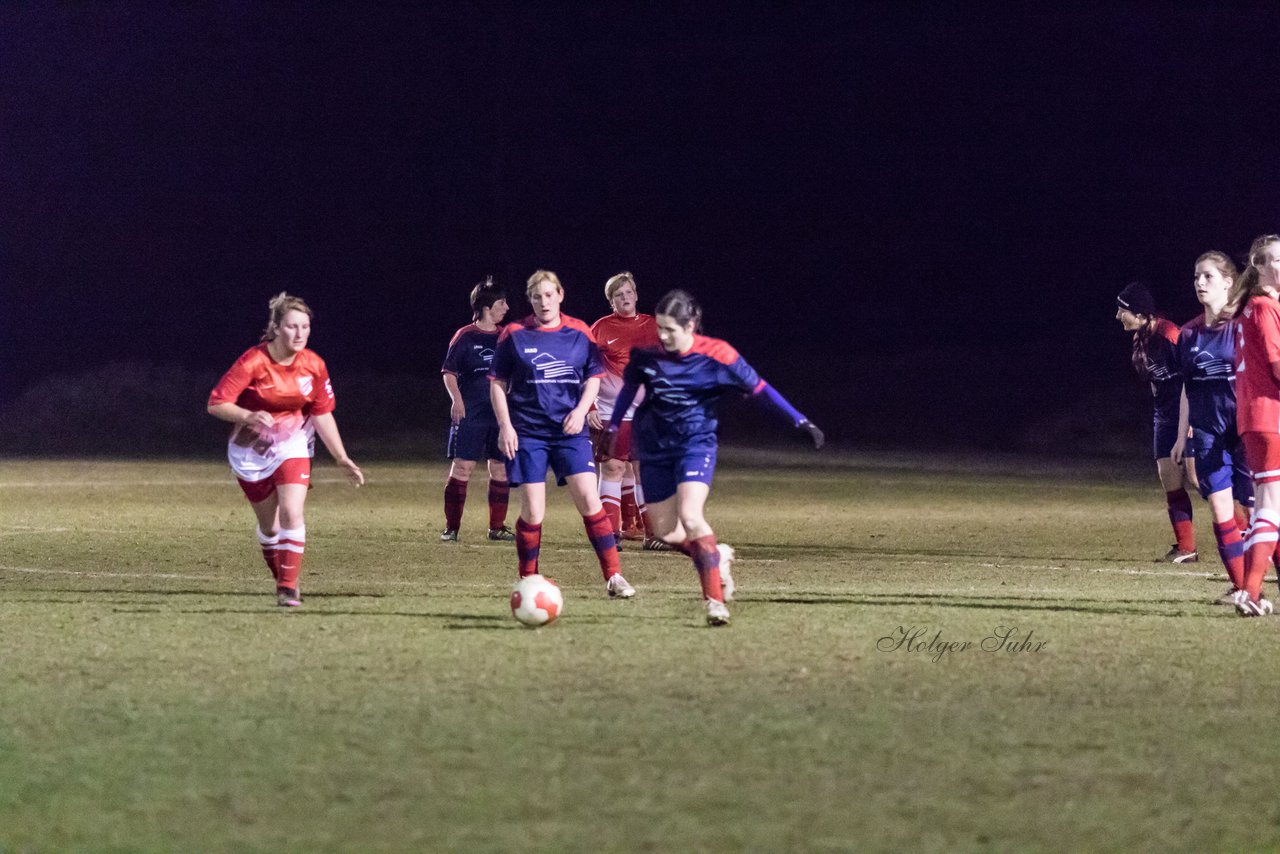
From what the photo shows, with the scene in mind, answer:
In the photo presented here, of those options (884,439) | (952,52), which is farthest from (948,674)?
(952,52)

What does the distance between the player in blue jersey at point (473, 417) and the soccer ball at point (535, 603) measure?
17.9 ft

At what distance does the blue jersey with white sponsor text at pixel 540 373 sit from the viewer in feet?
33.1

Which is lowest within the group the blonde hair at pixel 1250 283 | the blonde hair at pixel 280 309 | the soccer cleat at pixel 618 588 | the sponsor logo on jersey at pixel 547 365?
the soccer cleat at pixel 618 588

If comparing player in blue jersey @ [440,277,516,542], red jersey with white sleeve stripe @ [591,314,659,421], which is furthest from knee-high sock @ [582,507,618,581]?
player in blue jersey @ [440,277,516,542]

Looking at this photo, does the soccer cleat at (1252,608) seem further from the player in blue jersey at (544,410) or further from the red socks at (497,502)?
Result: the red socks at (497,502)

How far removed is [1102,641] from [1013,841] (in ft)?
13.1

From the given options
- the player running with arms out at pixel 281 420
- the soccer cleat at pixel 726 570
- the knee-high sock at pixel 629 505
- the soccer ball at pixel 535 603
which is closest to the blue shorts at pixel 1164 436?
the knee-high sock at pixel 629 505

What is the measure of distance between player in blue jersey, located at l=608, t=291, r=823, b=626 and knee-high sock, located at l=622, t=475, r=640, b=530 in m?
5.14

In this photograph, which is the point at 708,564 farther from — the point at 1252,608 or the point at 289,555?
the point at 1252,608

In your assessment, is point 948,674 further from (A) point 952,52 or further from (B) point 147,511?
(A) point 952,52

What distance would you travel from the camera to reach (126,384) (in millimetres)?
36000

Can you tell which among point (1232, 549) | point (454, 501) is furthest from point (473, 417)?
point (1232, 549)

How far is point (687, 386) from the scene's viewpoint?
905 cm

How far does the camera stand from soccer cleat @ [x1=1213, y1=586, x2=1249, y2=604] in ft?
30.1
